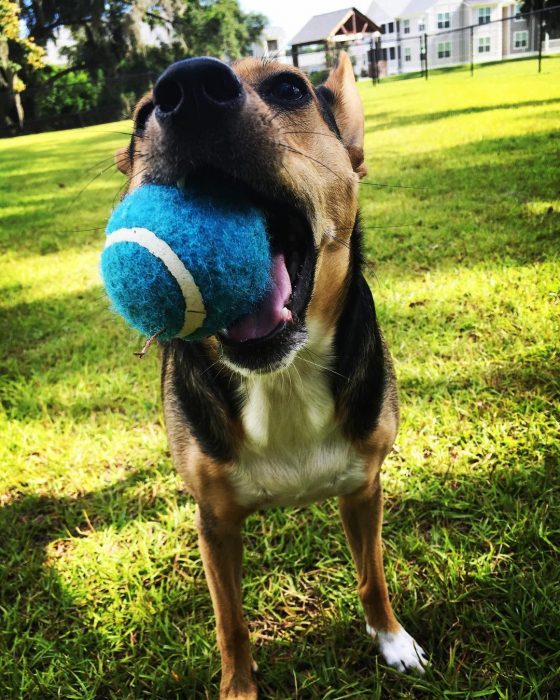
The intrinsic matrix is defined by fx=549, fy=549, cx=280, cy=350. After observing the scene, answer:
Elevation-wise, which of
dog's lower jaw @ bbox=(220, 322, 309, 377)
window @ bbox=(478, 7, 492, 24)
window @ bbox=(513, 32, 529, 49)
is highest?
window @ bbox=(478, 7, 492, 24)

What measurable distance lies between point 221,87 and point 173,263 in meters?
0.49

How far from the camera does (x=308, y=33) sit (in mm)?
46031

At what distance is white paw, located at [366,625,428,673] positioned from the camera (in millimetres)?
2105

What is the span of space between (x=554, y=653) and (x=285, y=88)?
7.62ft

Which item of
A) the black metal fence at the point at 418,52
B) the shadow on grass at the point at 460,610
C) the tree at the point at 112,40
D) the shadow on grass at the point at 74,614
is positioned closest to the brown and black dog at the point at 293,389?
the shadow on grass at the point at 460,610

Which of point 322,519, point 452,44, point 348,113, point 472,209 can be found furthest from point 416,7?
point 322,519

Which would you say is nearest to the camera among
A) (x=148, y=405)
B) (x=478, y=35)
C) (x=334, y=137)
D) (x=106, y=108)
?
(x=334, y=137)

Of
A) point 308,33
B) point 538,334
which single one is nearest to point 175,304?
point 538,334

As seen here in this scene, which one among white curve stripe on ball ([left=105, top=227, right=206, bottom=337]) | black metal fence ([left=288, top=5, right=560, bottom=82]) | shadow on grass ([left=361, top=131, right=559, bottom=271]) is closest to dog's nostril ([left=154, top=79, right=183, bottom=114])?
white curve stripe on ball ([left=105, top=227, right=206, bottom=337])

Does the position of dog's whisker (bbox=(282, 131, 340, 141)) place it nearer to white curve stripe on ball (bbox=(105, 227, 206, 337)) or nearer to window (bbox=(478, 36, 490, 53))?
white curve stripe on ball (bbox=(105, 227, 206, 337))

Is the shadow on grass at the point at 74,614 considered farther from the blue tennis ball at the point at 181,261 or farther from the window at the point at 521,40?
the window at the point at 521,40

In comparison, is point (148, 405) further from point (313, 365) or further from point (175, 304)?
point (175, 304)

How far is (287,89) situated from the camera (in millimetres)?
2031

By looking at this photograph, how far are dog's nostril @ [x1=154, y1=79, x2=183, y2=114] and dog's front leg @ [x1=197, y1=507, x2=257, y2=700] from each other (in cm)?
138
